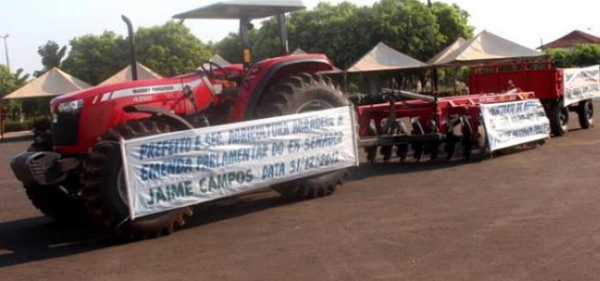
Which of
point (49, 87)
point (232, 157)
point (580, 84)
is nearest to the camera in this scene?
point (232, 157)

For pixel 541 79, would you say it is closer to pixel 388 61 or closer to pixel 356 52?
pixel 388 61

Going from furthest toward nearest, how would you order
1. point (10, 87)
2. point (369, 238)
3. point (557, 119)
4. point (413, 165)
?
1. point (10, 87)
2. point (557, 119)
3. point (413, 165)
4. point (369, 238)

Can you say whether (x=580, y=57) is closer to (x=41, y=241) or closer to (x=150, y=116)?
(x=150, y=116)

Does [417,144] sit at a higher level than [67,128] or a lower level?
lower

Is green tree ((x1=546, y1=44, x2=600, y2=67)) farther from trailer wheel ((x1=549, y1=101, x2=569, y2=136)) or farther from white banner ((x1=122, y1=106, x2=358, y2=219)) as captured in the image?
white banner ((x1=122, y1=106, x2=358, y2=219))

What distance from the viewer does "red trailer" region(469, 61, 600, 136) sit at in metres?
16.0

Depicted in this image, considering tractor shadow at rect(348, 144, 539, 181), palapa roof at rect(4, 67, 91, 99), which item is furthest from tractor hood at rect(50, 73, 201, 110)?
palapa roof at rect(4, 67, 91, 99)

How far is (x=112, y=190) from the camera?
25.2ft

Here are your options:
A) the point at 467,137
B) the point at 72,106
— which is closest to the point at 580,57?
the point at 467,137

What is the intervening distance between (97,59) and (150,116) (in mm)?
49144

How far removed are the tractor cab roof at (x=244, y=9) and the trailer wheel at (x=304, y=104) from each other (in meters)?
0.97

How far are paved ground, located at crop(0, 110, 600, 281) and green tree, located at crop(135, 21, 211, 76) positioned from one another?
1657 inches

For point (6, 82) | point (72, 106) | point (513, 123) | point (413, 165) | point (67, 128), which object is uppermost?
point (6, 82)

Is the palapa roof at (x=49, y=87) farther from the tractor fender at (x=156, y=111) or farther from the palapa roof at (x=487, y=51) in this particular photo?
the tractor fender at (x=156, y=111)
